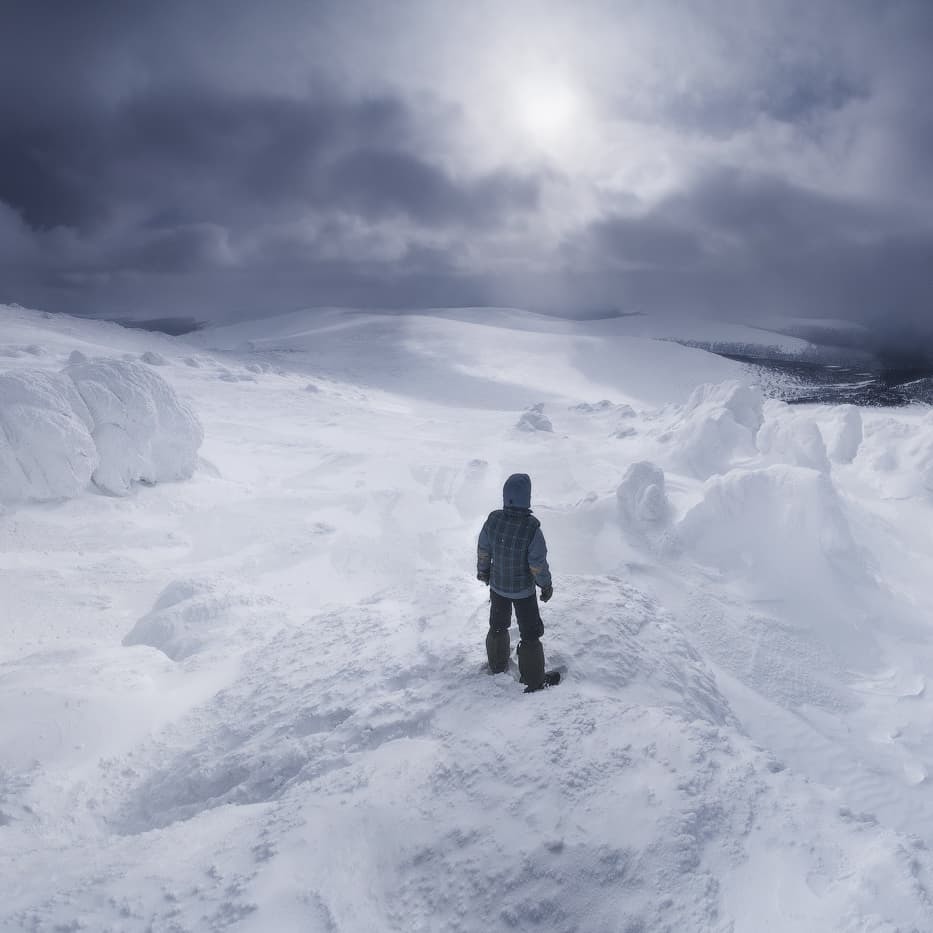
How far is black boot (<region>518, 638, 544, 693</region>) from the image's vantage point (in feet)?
15.5

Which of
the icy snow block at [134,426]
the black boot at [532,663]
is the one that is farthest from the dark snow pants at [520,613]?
the icy snow block at [134,426]

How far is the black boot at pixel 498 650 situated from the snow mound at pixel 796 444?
57.8 ft

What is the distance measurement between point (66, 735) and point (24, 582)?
6082 millimetres

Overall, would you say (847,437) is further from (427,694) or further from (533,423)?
(427,694)

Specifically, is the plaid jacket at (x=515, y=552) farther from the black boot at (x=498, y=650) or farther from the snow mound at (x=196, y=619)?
the snow mound at (x=196, y=619)

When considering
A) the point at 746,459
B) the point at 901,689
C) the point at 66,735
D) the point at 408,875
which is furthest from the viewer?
the point at 746,459

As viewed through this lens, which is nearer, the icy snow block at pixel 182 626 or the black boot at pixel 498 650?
the black boot at pixel 498 650

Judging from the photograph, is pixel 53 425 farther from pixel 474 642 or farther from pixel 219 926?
pixel 219 926

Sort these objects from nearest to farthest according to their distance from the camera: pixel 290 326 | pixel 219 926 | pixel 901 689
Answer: pixel 219 926
pixel 901 689
pixel 290 326

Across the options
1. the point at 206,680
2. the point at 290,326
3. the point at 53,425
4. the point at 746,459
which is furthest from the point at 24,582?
the point at 290,326

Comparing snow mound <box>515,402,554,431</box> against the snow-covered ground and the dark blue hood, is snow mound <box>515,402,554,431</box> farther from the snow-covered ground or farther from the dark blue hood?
the dark blue hood

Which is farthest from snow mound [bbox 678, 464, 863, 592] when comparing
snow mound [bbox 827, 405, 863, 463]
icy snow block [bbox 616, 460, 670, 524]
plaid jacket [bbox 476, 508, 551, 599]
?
snow mound [bbox 827, 405, 863, 463]

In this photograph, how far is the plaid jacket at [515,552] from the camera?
4781 mm

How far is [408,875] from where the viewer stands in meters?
3.26
